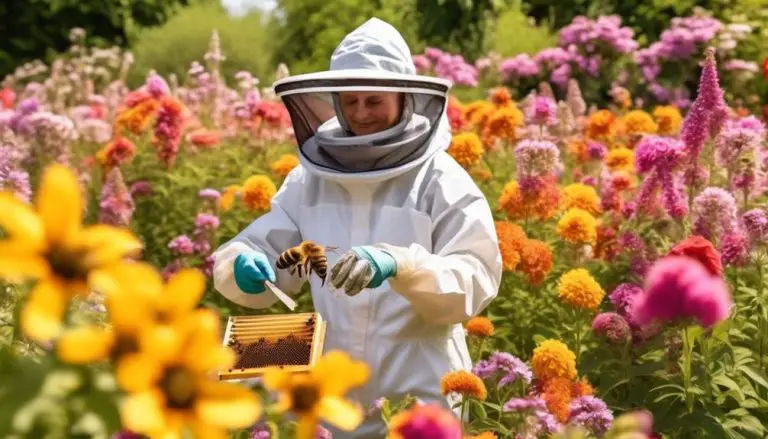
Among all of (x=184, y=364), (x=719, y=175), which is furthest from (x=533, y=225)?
(x=184, y=364)

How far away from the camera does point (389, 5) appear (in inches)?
448

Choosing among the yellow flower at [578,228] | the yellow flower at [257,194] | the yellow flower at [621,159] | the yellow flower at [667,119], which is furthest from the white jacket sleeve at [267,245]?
the yellow flower at [667,119]

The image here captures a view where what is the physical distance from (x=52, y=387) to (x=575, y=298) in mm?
2349

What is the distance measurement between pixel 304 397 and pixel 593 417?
47.0 inches

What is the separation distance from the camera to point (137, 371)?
95 cm

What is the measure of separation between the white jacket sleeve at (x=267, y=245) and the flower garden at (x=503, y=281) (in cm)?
31

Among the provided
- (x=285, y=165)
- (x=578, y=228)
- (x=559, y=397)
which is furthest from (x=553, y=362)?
(x=285, y=165)

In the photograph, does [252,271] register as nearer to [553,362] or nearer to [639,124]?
[553,362]

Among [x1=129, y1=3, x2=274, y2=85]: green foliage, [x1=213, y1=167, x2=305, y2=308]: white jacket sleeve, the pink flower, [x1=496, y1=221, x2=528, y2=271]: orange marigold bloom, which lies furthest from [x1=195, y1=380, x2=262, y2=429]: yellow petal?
[x1=129, y1=3, x2=274, y2=85]: green foliage

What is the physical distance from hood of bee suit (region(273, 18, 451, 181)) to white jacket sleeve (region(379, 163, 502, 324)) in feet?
0.45

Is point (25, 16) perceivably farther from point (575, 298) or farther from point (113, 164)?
point (575, 298)

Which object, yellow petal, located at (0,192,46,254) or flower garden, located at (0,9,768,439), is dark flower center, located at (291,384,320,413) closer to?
flower garden, located at (0,9,768,439)

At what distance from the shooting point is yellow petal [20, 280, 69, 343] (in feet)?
3.11

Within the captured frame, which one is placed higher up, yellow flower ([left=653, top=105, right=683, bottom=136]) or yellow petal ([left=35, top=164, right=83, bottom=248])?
yellow petal ([left=35, top=164, right=83, bottom=248])
